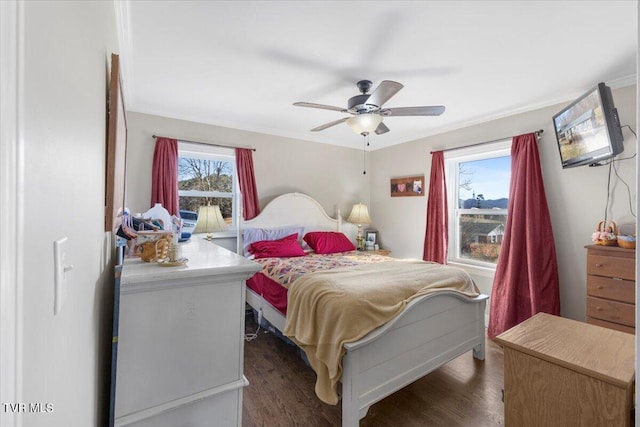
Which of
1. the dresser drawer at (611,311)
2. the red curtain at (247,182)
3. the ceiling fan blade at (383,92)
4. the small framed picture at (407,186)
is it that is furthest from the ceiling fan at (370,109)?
the dresser drawer at (611,311)

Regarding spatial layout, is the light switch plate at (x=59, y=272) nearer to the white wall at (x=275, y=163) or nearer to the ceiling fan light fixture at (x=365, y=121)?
the ceiling fan light fixture at (x=365, y=121)

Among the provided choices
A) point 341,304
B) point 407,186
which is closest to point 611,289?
point 341,304

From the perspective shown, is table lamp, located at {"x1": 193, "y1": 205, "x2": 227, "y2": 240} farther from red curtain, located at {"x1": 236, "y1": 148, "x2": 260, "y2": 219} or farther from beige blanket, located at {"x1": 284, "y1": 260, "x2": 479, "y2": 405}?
beige blanket, located at {"x1": 284, "y1": 260, "x2": 479, "y2": 405}

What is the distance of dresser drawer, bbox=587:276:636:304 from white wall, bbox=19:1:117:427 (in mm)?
3220

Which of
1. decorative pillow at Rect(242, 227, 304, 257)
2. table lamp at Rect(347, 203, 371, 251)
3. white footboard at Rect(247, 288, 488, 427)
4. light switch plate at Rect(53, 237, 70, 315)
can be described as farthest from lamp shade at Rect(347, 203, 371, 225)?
light switch plate at Rect(53, 237, 70, 315)

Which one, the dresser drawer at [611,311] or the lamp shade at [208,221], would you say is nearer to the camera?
the dresser drawer at [611,311]

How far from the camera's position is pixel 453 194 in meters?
3.85

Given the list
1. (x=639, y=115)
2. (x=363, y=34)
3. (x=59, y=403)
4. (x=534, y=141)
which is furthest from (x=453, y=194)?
(x=59, y=403)

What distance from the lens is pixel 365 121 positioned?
2463 millimetres

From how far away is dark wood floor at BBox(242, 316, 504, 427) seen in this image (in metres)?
1.87

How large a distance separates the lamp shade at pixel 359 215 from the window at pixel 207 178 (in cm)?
177

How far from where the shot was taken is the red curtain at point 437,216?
148 inches

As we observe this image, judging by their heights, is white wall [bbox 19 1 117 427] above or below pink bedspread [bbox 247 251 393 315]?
above

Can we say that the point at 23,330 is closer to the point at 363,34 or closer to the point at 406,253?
the point at 363,34
